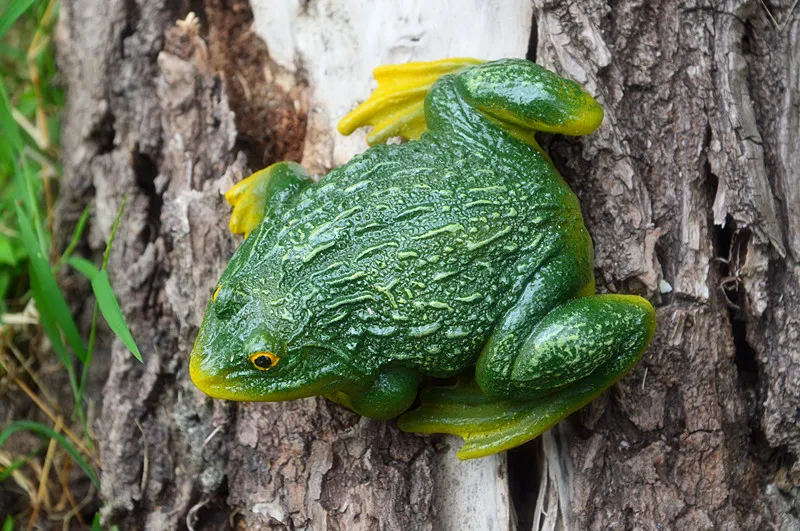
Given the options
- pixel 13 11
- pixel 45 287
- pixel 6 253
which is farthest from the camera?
pixel 6 253

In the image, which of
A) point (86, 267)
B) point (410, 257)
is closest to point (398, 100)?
point (410, 257)

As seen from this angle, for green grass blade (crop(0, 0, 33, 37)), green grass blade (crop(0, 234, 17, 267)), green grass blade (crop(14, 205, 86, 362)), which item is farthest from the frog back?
green grass blade (crop(0, 234, 17, 267))

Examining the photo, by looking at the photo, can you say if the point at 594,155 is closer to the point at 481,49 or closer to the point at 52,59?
the point at 481,49

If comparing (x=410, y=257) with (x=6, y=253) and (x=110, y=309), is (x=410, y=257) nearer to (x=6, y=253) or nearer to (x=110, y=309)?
(x=110, y=309)

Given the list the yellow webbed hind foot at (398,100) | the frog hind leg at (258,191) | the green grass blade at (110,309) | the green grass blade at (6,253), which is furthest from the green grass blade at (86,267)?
the yellow webbed hind foot at (398,100)

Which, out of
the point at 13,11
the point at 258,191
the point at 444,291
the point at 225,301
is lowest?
the point at 225,301

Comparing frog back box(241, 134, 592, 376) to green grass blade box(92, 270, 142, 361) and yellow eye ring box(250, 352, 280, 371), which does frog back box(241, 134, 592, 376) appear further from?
green grass blade box(92, 270, 142, 361)

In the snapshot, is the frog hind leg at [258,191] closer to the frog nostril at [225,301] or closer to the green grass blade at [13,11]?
the frog nostril at [225,301]
